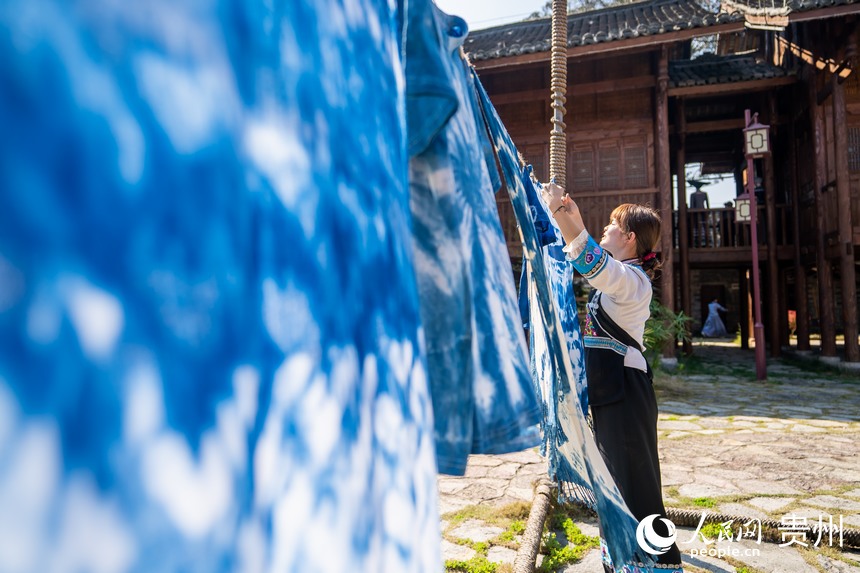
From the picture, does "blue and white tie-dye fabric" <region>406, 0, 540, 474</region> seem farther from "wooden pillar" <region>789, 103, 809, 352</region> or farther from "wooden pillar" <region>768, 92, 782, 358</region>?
"wooden pillar" <region>789, 103, 809, 352</region>

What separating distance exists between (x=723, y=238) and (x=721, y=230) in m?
0.17

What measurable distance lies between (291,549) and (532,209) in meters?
1.61

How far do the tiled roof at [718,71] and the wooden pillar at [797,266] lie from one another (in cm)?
121

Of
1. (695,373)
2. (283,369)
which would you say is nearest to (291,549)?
(283,369)

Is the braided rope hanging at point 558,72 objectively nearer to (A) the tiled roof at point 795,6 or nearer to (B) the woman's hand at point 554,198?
(B) the woman's hand at point 554,198

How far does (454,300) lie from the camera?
1104 millimetres

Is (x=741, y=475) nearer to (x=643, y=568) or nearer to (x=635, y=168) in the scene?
(x=643, y=568)

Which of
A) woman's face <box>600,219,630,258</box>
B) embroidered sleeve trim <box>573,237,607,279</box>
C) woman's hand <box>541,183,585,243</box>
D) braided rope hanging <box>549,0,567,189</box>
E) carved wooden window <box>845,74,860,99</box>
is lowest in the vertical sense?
embroidered sleeve trim <box>573,237,607,279</box>

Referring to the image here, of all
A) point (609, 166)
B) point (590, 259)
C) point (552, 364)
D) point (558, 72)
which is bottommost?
point (552, 364)

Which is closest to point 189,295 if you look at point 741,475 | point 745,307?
point 741,475

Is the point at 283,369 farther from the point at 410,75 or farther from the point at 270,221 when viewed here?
the point at 410,75

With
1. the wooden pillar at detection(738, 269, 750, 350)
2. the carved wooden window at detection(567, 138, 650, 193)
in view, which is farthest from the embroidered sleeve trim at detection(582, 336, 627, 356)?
the wooden pillar at detection(738, 269, 750, 350)

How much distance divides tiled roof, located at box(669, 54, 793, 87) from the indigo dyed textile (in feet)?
33.0

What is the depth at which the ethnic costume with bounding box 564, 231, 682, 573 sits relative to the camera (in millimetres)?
2057
